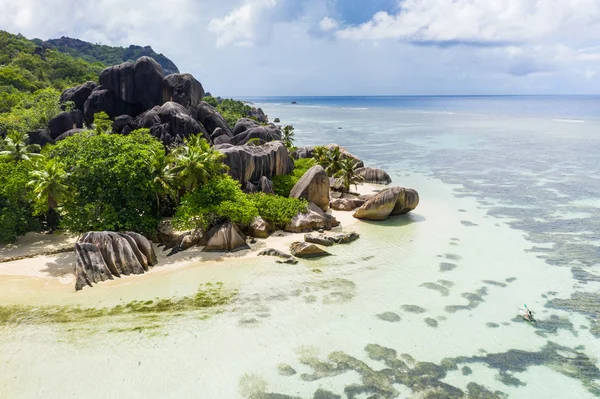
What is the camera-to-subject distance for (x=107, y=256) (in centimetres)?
2105

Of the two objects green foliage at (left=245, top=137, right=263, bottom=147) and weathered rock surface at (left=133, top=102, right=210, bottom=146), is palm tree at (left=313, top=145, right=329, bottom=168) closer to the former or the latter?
green foliage at (left=245, top=137, right=263, bottom=147)

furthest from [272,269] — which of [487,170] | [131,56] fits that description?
[131,56]

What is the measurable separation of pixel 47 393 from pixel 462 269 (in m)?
20.7

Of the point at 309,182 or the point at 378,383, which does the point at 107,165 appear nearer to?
the point at 309,182

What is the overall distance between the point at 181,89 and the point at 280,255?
107ft

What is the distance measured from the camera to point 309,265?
76.5 feet

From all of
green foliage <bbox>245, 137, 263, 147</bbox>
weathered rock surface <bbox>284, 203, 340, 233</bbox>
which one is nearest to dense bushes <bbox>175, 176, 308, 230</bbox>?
weathered rock surface <bbox>284, 203, 340, 233</bbox>

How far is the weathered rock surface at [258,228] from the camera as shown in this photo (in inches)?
1055

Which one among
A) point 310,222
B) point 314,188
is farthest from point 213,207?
point 314,188

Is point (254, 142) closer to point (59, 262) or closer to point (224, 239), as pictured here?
point (224, 239)

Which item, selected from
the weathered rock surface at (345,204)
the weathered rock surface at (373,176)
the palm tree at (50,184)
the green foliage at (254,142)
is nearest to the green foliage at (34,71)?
the green foliage at (254,142)

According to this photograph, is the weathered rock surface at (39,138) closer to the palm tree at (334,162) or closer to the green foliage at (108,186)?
the green foliage at (108,186)

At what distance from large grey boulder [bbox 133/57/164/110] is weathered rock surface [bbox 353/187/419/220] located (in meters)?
31.4

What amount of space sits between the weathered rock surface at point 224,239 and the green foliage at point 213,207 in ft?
1.84
